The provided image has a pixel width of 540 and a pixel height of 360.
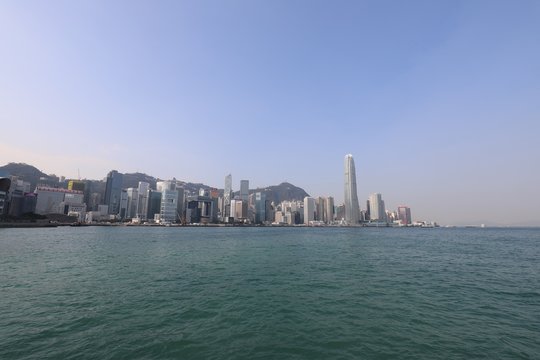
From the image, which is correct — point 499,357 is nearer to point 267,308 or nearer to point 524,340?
point 524,340

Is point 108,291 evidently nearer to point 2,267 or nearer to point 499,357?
point 2,267

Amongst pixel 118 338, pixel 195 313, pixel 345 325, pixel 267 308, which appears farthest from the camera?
pixel 267 308

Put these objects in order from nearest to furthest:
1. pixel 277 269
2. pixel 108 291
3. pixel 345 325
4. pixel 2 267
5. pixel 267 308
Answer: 1. pixel 345 325
2. pixel 267 308
3. pixel 108 291
4. pixel 2 267
5. pixel 277 269

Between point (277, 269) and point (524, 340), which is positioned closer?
point (524, 340)

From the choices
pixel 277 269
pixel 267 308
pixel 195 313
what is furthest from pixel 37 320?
pixel 277 269

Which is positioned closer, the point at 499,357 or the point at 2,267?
the point at 499,357

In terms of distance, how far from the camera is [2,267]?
31906 mm

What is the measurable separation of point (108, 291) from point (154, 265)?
548 inches

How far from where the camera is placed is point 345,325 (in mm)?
15672

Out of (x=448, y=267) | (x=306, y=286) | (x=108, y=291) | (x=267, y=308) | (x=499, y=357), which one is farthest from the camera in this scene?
(x=448, y=267)

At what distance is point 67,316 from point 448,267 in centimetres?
4177

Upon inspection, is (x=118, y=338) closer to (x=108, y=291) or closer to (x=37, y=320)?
(x=37, y=320)

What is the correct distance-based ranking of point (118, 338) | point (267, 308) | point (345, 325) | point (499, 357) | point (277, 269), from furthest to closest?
point (277, 269) → point (267, 308) → point (345, 325) → point (118, 338) → point (499, 357)

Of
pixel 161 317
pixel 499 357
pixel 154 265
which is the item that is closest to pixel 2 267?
pixel 154 265
